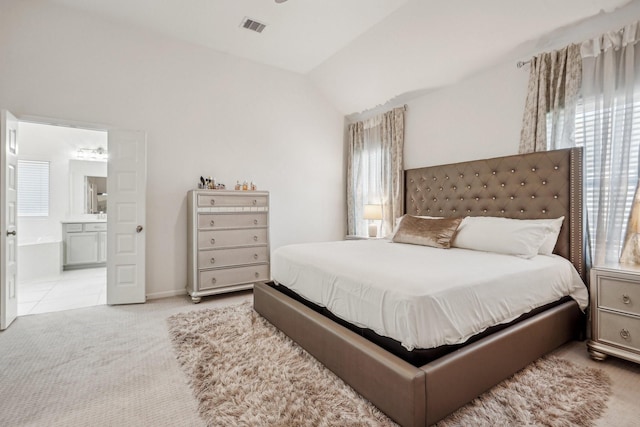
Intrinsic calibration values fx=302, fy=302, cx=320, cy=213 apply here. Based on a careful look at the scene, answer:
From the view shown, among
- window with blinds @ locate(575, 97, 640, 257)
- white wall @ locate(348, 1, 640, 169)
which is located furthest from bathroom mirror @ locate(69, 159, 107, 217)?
window with blinds @ locate(575, 97, 640, 257)

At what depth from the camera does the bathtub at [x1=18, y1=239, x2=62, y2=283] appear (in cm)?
428

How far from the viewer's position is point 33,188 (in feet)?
16.8

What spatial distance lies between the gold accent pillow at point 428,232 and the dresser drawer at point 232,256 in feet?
5.30

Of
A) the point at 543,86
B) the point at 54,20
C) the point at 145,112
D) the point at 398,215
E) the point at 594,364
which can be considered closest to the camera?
the point at 594,364

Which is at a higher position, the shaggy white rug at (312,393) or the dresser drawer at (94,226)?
the dresser drawer at (94,226)

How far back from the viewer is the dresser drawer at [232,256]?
11.0 feet

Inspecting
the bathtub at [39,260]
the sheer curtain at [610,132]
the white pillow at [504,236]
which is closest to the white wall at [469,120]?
the sheer curtain at [610,132]

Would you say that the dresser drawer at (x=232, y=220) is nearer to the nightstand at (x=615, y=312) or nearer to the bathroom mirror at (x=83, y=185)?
the nightstand at (x=615, y=312)

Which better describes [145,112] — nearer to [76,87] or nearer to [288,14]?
[76,87]

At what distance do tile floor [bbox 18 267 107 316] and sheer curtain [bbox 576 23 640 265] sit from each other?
4.81m

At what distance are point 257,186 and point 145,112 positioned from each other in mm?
1555

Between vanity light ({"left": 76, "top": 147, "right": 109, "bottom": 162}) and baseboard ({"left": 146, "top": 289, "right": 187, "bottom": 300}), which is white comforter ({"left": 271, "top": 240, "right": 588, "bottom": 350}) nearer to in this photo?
baseboard ({"left": 146, "top": 289, "right": 187, "bottom": 300})

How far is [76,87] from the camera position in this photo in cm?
311

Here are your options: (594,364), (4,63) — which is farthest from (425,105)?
(4,63)
